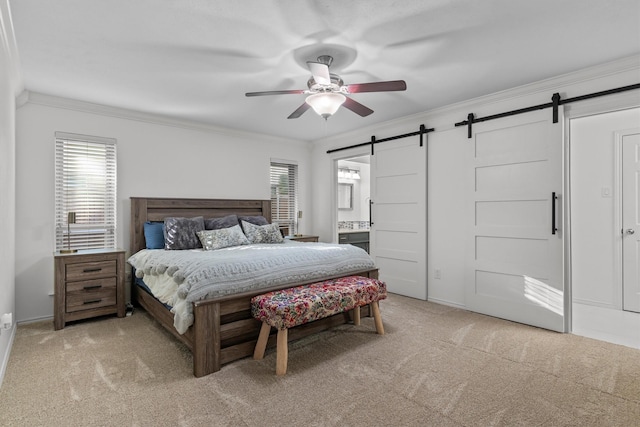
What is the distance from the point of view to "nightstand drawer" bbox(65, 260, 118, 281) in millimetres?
3404

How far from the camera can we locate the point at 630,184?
12.5ft

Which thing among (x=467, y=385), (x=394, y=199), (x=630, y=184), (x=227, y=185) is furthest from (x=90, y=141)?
(x=630, y=184)

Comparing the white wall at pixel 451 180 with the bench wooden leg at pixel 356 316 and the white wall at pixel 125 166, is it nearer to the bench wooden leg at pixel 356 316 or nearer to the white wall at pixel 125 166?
the bench wooden leg at pixel 356 316

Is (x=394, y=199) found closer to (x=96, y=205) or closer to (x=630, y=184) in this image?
(x=630, y=184)

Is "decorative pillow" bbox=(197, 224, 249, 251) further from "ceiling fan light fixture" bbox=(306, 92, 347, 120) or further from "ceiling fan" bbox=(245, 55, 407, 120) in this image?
"ceiling fan light fixture" bbox=(306, 92, 347, 120)

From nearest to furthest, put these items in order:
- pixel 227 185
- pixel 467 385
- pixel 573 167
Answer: pixel 467 385
pixel 573 167
pixel 227 185

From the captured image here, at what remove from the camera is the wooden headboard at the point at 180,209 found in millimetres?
4148

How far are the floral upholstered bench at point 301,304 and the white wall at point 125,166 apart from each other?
261cm

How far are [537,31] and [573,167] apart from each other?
2.56m

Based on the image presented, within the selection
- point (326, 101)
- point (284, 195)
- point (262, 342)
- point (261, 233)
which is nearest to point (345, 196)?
point (284, 195)

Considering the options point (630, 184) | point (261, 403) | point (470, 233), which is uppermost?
point (630, 184)

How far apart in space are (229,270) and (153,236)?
192cm

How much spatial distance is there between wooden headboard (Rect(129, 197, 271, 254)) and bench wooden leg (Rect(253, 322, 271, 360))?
8.00 ft

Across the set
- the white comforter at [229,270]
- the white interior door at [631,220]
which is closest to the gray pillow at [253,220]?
the white comforter at [229,270]
